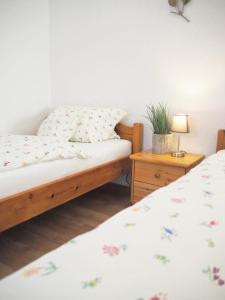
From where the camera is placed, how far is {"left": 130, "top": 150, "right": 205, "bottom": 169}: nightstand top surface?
2.23 meters

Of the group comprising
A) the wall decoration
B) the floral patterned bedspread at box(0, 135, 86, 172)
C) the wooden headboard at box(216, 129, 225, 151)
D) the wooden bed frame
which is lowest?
the wooden bed frame

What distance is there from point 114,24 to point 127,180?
1.62 metres

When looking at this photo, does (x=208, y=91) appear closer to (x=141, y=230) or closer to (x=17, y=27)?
(x=141, y=230)

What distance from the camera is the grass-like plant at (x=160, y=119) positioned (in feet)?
8.15

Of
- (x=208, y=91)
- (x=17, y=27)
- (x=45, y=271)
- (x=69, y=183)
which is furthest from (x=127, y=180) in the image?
(x=45, y=271)

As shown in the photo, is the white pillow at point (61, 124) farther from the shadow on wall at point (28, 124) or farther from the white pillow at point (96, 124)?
the shadow on wall at point (28, 124)

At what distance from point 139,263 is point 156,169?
5.48 feet

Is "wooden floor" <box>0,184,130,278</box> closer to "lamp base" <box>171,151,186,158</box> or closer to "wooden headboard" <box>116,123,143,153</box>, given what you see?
"wooden headboard" <box>116,123,143,153</box>

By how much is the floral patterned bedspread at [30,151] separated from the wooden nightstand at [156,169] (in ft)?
1.81

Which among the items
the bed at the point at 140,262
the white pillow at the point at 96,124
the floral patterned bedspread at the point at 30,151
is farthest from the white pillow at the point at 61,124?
the bed at the point at 140,262

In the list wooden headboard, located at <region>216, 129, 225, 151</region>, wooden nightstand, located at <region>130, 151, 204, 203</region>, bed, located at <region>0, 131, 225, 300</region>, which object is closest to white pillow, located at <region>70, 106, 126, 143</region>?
wooden nightstand, located at <region>130, 151, 204, 203</region>

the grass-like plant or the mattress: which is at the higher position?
the grass-like plant

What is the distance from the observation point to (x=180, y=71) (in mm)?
2496

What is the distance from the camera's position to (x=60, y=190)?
6.75 feet
